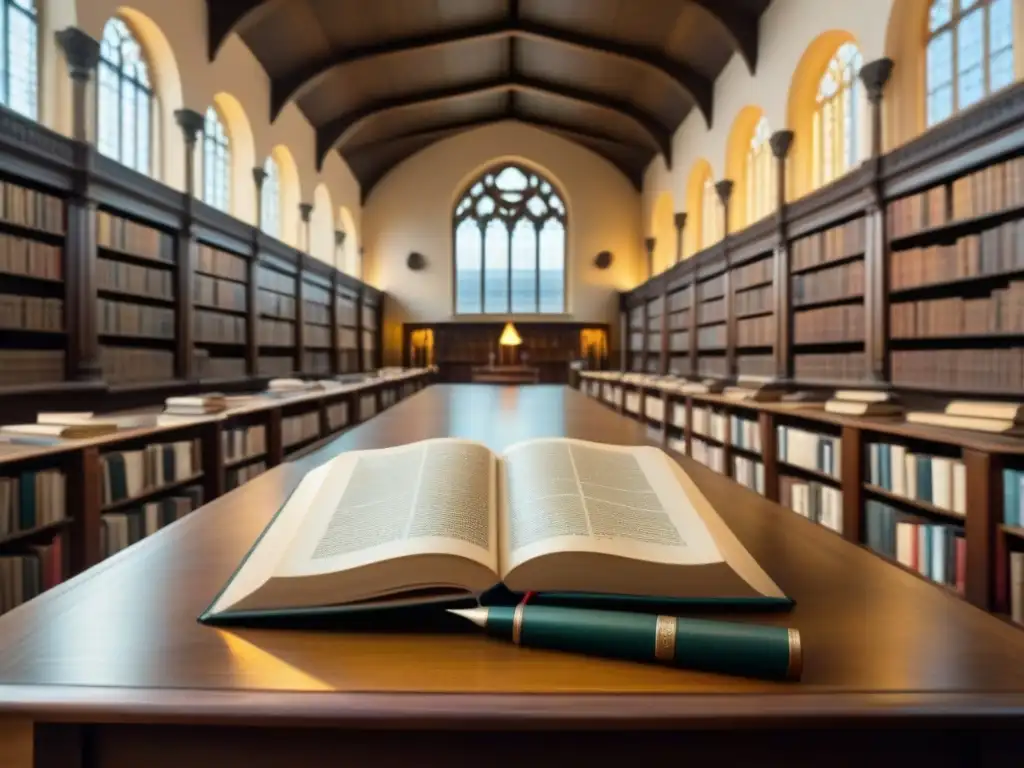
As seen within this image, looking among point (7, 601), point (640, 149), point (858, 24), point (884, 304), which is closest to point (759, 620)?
point (7, 601)

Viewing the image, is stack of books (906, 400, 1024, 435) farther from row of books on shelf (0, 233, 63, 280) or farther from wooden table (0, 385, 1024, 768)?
row of books on shelf (0, 233, 63, 280)

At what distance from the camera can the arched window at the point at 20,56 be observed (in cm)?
480

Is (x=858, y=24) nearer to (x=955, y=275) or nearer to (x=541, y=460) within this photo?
(x=955, y=275)

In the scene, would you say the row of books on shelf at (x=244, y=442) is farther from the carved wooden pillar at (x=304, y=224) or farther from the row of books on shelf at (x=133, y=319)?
the carved wooden pillar at (x=304, y=224)

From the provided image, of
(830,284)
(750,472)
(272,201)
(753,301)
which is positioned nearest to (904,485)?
(750,472)

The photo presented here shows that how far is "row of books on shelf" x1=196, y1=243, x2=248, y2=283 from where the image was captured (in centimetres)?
712

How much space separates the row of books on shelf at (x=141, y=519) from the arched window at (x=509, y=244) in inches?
451

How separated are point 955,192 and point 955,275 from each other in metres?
0.55

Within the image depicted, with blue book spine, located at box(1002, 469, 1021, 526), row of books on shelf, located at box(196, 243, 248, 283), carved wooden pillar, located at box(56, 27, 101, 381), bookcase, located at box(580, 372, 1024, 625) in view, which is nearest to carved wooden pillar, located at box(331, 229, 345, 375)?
row of books on shelf, located at box(196, 243, 248, 283)

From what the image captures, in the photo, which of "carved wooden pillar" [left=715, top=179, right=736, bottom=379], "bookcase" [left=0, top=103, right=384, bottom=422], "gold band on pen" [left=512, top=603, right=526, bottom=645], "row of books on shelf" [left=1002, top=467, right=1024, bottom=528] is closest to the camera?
"gold band on pen" [left=512, top=603, right=526, bottom=645]

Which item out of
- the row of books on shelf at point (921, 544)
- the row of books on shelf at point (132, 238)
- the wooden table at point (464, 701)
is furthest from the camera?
the row of books on shelf at point (132, 238)

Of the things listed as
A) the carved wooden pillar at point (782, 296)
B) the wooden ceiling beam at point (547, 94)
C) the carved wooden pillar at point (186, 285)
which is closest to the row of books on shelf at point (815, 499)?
the carved wooden pillar at point (782, 296)

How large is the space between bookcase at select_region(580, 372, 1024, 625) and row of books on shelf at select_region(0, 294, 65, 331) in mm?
3984

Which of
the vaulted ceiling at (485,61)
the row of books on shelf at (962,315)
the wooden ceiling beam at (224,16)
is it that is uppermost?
the vaulted ceiling at (485,61)
